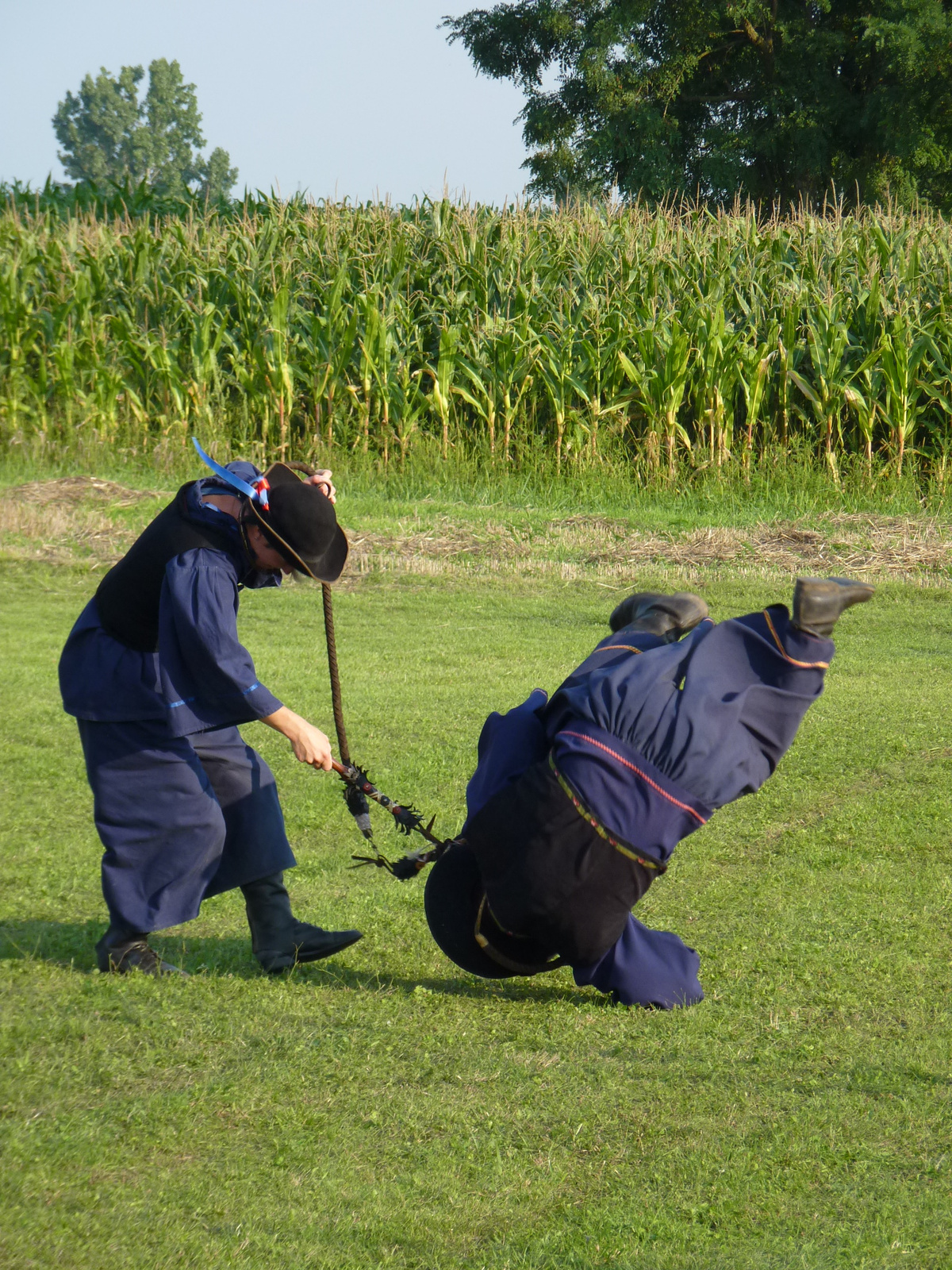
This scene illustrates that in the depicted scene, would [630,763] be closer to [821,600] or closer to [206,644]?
[821,600]

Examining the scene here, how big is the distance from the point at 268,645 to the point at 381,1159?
6.41m

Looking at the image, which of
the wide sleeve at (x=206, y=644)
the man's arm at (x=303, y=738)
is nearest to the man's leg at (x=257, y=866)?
the wide sleeve at (x=206, y=644)

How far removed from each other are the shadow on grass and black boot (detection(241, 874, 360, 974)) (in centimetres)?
6

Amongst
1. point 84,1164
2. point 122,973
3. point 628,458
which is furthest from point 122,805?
point 628,458

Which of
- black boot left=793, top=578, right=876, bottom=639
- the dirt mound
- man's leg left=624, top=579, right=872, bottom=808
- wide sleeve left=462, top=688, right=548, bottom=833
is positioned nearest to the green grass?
wide sleeve left=462, top=688, right=548, bottom=833

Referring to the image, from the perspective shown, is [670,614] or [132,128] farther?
[132,128]

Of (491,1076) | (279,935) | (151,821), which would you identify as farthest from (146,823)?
(491,1076)

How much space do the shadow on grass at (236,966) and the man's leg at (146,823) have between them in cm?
25

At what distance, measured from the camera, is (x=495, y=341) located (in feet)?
45.9

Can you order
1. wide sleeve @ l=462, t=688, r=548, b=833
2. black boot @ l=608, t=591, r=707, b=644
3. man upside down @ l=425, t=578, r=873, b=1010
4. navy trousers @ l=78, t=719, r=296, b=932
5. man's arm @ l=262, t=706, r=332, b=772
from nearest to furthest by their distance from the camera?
1. man upside down @ l=425, t=578, r=873, b=1010
2. wide sleeve @ l=462, t=688, r=548, b=833
3. man's arm @ l=262, t=706, r=332, b=772
4. black boot @ l=608, t=591, r=707, b=644
5. navy trousers @ l=78, t=719, r=296, b=932

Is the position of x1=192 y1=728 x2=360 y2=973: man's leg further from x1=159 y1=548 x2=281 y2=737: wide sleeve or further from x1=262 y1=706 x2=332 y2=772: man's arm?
x1=262 y1=706 x2=332 y2=772: man's arm

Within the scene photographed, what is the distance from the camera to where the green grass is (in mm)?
2619

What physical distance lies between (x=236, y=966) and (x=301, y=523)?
160cm

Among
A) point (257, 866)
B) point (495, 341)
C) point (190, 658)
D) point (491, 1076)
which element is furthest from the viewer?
point (495, 341)
